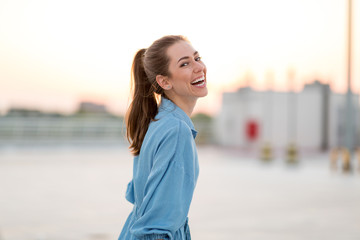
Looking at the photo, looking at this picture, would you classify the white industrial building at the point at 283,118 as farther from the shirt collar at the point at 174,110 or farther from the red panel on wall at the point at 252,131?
the shirt collar at the point at 174,110

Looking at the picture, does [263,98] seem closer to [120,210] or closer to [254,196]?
[254,196]

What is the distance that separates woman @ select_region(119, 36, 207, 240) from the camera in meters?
1.31

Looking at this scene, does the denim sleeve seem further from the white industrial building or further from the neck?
the white industrial building

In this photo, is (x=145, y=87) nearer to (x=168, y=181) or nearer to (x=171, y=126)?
(x=171, y=126)

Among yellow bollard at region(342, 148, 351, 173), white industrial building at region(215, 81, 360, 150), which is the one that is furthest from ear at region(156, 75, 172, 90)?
white industrial building at region(215, 81, 360, 150)

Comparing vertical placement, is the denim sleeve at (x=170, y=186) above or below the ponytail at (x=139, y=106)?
below

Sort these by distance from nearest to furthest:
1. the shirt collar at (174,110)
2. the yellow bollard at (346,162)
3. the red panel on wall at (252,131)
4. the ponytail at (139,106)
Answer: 1. the shirt collar at (174,110)
2. the ponytail at (139,106)
3. the yellow bollard at (346,162)
4. the red panel on wall at (252,131)

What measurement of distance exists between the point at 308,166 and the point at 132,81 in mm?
13558

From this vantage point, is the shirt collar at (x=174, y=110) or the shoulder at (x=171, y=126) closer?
the shoulder at (x=171, y=126)

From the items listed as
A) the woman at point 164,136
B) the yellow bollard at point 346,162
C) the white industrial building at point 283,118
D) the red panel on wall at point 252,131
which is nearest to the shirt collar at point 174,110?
the woman at point 164,136

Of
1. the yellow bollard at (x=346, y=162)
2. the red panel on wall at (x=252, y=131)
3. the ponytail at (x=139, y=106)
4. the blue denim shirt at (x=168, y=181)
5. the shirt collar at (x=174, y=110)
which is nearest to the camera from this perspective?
the blue denim shirt at (x=168, y=181)

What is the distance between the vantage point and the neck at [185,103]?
5.19 ft

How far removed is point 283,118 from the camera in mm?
27094

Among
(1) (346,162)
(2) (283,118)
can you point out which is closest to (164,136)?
(1) (346,162)
